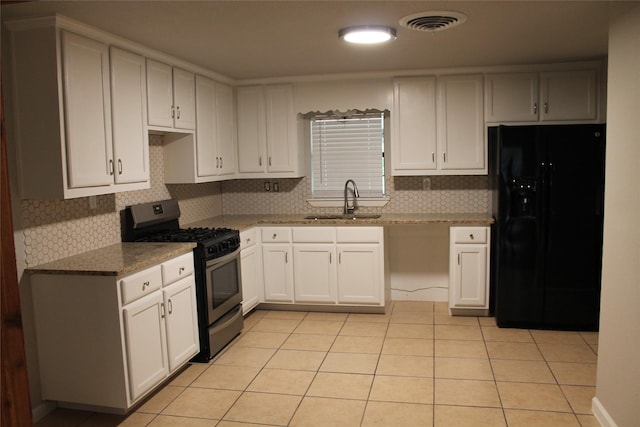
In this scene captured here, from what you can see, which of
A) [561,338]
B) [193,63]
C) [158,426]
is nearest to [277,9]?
[193,63]

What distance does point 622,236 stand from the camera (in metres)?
2.60

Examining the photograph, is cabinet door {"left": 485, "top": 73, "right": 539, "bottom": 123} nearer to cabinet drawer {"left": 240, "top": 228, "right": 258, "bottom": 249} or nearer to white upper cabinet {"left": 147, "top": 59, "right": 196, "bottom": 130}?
cabinet drawer {"left": 240, "top": 228, "right": 258, "bottom": 249}

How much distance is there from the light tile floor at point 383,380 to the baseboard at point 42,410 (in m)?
0.05

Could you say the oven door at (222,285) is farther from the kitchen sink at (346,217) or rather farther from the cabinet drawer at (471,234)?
the cabinet drawer at (471,234)

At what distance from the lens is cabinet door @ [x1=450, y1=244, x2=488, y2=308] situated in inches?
185

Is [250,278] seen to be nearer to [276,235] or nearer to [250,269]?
[250,269]

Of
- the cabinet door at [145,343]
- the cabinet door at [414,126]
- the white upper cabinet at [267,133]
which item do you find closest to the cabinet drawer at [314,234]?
the white upper cabinet at [267,133]

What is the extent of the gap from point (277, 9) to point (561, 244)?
292 centimetres

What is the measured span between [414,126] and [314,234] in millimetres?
1351

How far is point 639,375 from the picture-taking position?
7.98ft

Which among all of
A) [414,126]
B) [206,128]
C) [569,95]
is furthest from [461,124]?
[206,128]

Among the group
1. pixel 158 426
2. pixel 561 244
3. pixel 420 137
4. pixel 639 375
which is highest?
pixel 420 137

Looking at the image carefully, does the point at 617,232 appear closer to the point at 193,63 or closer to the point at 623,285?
the point at 623,285

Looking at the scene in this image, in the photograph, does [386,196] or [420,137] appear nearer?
[420,137]
